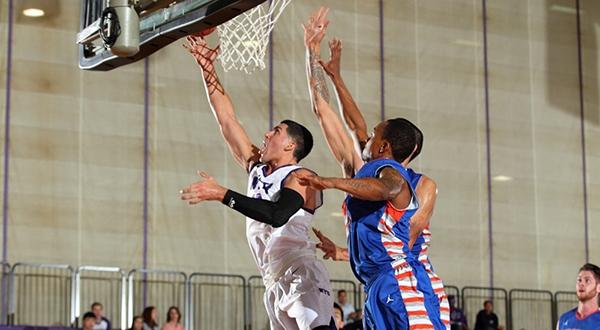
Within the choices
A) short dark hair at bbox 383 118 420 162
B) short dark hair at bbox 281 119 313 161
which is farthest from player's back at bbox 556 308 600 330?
short dark hair at bbox 383 118 420 162

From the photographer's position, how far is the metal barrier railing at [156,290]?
65.9ft

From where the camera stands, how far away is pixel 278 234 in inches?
352

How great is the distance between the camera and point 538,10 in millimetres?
26094

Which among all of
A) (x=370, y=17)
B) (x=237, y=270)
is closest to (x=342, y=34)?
(x=370, y=17)

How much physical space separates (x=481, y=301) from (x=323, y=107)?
15386mm

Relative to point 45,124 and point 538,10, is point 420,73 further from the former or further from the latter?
point 45,124

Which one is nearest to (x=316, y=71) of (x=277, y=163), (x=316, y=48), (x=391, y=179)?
(x=316, y=48)

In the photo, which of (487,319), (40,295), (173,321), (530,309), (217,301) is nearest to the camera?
(173,321)

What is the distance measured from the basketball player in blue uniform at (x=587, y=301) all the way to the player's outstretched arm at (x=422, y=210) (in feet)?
10.3

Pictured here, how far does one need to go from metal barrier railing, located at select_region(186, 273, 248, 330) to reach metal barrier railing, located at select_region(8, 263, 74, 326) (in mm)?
2288

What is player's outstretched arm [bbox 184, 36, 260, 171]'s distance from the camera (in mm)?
9656

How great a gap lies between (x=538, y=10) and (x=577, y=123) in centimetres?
279

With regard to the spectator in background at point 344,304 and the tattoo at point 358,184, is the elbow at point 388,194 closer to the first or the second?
the tattoo at point 358,184

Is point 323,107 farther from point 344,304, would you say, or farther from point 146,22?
point 344,304
